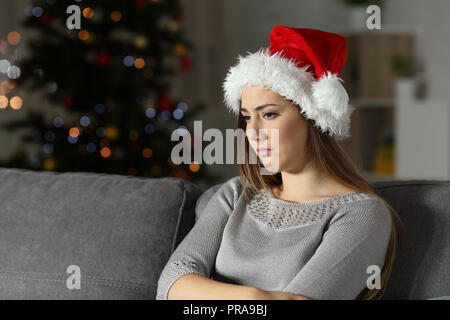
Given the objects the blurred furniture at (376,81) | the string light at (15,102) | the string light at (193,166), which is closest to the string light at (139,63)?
the string light at (193,166)

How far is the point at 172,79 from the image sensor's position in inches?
191

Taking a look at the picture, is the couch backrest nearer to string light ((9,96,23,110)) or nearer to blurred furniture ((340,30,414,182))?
blurred furniture ((340,30,414,182))

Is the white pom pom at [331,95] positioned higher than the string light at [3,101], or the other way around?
the white pom pom at [331,95]

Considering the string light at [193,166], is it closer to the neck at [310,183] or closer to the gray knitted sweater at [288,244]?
the gray knitted sweater at [288,244]

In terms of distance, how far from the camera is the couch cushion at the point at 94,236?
63.4 inches

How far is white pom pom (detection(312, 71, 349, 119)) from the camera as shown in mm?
1375

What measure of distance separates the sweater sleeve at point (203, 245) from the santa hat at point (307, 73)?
288 mm

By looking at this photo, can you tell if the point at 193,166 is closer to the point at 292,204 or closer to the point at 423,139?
the point at 423,139

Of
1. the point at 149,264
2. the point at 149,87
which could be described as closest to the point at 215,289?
the point at 149,264

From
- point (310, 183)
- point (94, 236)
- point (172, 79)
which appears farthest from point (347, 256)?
point (172, 79)
